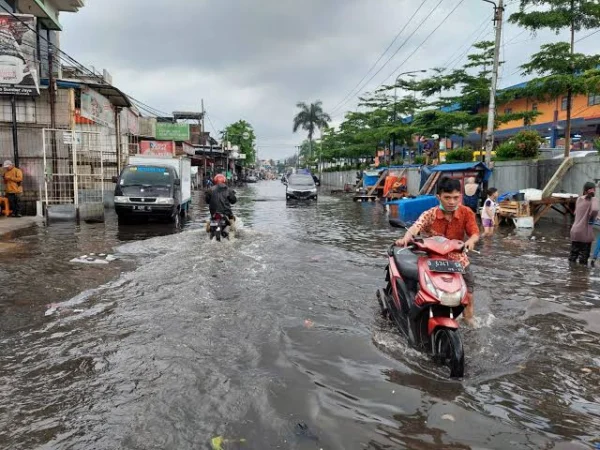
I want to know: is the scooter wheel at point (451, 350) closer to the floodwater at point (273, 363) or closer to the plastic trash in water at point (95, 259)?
the floodwater at point (273, 363)

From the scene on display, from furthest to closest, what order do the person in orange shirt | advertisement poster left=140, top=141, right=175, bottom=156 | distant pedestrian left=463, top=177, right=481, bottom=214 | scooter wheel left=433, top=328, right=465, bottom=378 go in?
advertisement poster left=140, top=141, right=175, bottom=156
distant pedestrian left=463, top=177, right=481, bottom=214
the person in orange shirt
scooter wheel left=433, top=328, right=465, bottom=378

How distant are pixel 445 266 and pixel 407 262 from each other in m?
0.82

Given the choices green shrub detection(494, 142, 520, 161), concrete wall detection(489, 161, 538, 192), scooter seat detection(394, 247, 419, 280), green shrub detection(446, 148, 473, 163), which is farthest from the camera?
green shrub detection(446, 148, 473, 163)

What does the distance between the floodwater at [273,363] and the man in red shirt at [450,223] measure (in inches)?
42.1

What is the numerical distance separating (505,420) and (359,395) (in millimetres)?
1107

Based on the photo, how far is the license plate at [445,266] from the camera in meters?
4.28

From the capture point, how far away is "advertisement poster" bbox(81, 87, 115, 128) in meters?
18.8

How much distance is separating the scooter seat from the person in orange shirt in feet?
49.2

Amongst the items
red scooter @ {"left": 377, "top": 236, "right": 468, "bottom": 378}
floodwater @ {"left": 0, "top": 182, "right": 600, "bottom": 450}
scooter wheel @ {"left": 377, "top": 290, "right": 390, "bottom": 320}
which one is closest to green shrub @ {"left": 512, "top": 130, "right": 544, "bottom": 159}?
floodwater @ {"left": 0, "top": 182, "right": 600, "bottom": 450}

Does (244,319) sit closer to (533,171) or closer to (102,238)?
Answer: (102,238)

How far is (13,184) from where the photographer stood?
52.7ft

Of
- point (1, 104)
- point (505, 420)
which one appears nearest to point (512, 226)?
point (505, 420)

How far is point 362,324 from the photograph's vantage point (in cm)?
589

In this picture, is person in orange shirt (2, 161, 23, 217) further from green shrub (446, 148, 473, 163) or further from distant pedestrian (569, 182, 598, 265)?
green shrub (446, 148, 473, 163)
